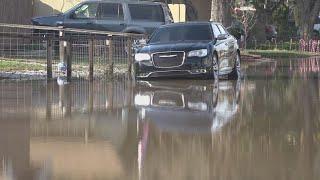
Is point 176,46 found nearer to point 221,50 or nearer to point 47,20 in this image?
point 221,50

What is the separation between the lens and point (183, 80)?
17469mm

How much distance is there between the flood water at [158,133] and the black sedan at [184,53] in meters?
1.87

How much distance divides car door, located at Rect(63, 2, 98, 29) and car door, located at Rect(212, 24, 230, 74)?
25.0 ft

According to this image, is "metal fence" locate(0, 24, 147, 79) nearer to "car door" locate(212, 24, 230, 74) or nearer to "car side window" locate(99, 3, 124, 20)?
"car door" locate(212, 24, 230, 74)

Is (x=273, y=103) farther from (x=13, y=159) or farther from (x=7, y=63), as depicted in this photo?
(x=7, y=63)

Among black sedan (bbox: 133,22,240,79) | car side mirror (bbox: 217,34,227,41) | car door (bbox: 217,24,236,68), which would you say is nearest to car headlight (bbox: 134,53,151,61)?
black sedan (bbox: 133,22,240,79)

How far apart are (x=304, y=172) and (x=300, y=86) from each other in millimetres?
9095

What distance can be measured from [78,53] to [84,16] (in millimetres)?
6648

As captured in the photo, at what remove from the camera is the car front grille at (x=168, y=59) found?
17.0 metres

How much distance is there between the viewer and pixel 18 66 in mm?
18562

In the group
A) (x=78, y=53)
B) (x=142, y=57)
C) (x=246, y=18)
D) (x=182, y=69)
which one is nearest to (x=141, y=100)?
(x=182, y=69)

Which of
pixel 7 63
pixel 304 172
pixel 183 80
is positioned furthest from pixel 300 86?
pixel 304 172

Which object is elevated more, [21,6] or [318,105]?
[21,6]

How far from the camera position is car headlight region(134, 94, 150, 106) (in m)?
12.5
